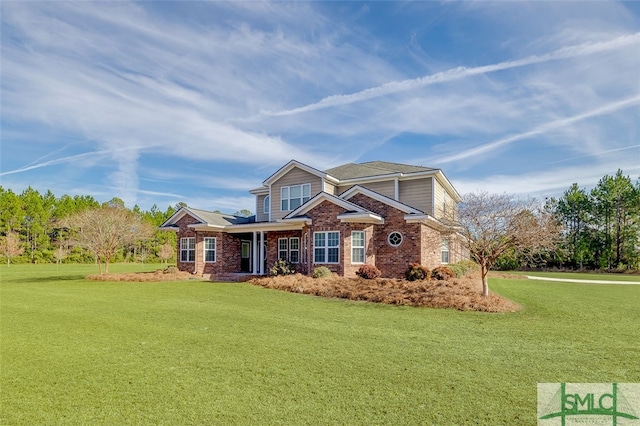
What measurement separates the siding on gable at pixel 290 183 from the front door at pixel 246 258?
12.7 feet

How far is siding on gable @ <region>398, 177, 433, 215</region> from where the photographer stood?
19.6 metres

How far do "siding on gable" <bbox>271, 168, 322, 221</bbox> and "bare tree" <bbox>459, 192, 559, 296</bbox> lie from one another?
33.8 ft

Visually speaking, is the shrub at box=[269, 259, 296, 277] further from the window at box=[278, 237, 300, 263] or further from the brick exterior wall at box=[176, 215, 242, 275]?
the brick exterior wall at box=[176, 215, 242, 275]

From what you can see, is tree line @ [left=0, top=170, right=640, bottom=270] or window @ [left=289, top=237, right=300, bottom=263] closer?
window @ [left=289, top=237, right=300, bottom=263]

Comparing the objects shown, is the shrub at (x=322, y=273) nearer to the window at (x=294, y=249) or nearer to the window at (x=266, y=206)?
the window at (x=294, y=249)

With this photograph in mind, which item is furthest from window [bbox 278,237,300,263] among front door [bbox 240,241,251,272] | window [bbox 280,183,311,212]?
front door [bbox 240,241,251,272]

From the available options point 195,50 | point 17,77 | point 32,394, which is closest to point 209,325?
point 32,394

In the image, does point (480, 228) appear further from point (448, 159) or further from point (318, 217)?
point (448, 159)

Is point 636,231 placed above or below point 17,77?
below

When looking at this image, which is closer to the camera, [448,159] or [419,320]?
[419,320]

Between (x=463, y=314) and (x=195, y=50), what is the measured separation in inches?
497

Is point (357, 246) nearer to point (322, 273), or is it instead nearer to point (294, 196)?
point (322, 273)

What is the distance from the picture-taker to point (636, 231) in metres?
34.4

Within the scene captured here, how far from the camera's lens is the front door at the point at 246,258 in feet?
82.7
